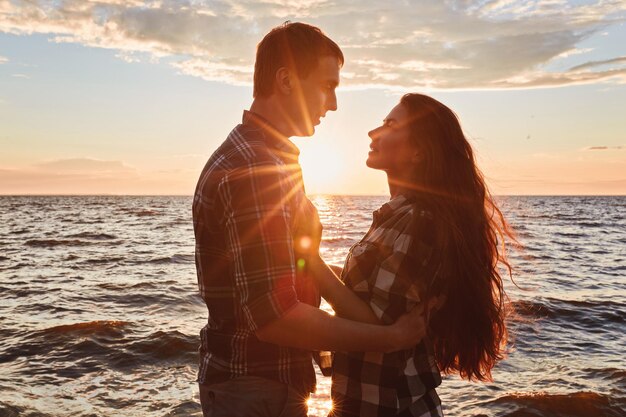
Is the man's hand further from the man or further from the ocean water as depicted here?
the ocean water

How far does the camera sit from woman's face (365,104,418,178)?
2.90 metres

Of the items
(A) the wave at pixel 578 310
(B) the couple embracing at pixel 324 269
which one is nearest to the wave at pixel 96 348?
(B) the couple embracing at pixel 324 269

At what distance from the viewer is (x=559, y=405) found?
627 cm

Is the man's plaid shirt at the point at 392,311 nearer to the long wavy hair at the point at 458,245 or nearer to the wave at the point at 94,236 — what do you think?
the long wavy hair at the point at 458,245

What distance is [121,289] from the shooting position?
13.0 m

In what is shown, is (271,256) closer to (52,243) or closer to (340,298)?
(340,298)

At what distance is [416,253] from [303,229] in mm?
647

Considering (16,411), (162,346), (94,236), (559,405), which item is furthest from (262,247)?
(94,236)

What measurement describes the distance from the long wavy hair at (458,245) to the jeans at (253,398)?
826 millimetres

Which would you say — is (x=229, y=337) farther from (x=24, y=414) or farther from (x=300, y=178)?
(x=24, y=414)

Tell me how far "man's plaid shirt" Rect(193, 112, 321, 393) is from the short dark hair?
0.20m

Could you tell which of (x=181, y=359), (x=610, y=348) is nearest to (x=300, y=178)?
(x=181, y=359)

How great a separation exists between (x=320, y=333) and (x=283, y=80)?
1.09 m

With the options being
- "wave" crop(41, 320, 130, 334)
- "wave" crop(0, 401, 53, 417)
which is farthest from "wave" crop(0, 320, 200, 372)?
"wave" crop(0, 401, 53, 417)
